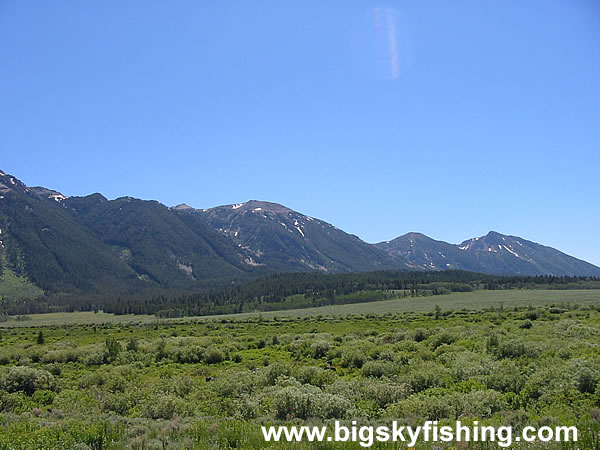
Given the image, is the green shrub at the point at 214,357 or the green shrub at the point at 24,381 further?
the green shrub at the point at 214,357

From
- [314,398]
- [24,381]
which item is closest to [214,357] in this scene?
[24,381]

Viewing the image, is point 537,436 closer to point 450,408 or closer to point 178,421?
point 450,408

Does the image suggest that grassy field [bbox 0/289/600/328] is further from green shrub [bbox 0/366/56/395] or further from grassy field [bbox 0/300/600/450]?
green shrub [bbox 0/366/56/395]

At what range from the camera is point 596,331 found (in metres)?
27.8

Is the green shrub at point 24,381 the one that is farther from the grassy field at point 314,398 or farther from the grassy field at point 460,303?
the grassy field at point 460,303

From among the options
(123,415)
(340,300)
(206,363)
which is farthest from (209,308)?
(123,415)

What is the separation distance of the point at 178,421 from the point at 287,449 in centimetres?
574

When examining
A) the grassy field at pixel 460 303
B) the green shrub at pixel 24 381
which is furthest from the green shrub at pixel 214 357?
the grassy field at pixel 460 303

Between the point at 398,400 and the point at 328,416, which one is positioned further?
the point at 398,400

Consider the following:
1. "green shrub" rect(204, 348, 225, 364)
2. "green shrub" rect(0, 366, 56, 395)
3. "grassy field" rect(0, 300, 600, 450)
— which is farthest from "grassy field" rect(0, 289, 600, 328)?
"green shrub" rect(0, 366, 56, 395)

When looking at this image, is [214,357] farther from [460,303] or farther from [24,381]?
[460,303]

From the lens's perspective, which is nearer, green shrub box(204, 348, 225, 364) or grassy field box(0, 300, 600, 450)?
grassy field box(0, 300, 600, 450)

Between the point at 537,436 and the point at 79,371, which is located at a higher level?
the point at 537,436

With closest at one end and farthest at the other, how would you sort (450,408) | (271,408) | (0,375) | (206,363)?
(450,408), (271,408), (0,375), (206,363)
